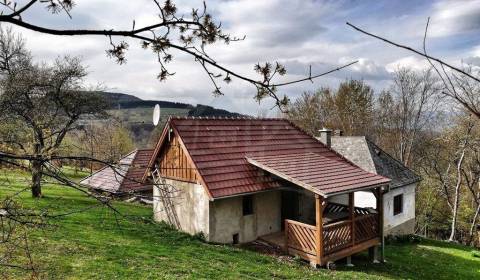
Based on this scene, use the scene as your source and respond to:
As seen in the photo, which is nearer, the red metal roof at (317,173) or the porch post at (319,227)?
the porch post at (319,227)

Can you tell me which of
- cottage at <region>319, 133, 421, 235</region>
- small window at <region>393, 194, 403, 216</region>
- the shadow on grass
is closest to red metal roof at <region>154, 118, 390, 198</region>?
the shadow on grass

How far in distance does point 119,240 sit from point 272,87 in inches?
458

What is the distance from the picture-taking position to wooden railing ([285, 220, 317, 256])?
1342cm

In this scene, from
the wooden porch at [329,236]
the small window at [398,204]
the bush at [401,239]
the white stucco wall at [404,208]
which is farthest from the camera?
the small window at [398,204]

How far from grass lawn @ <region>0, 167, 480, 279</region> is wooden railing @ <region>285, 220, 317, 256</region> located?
56cm

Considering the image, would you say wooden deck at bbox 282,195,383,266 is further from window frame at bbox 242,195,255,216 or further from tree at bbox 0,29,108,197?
tree at bbox 0,29,108,197

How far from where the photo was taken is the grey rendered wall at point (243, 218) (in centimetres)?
1426

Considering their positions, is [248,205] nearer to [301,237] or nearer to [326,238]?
[301,237]

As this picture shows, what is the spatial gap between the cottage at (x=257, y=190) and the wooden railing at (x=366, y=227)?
0.04 m

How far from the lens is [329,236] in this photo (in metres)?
13.6

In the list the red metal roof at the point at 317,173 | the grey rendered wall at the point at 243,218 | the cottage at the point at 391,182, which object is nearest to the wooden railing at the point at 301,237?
the red metal roof at the point at 317,173

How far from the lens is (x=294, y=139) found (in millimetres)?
19094

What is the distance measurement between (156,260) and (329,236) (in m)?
6.03

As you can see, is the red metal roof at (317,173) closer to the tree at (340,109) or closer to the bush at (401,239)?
the bush at (401,239)
